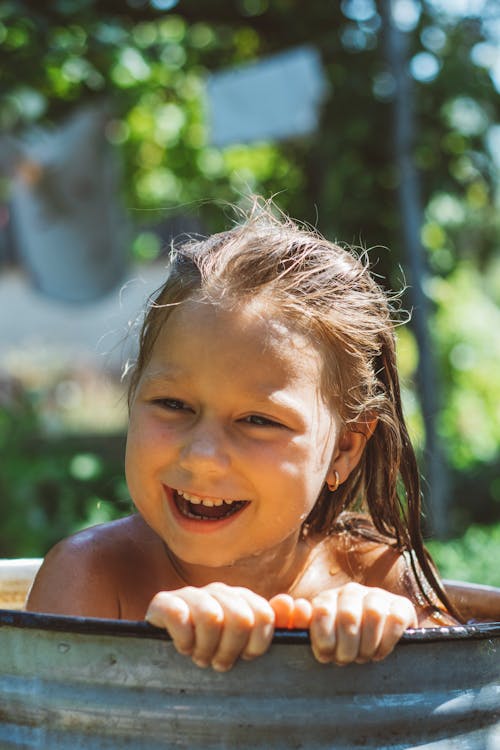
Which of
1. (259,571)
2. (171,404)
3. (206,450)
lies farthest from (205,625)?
(259,571)

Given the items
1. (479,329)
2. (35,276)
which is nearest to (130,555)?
(35,276)

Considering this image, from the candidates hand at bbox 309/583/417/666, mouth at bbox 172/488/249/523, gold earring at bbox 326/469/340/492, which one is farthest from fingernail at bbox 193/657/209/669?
gold earring at bbox 326/469/340/492

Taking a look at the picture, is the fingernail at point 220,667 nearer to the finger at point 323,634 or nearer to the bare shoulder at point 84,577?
the finger at point 323,634

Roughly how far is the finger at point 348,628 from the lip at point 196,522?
35 cm

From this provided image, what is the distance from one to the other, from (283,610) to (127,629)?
17 cm

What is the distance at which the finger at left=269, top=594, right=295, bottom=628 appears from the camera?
3.14ft

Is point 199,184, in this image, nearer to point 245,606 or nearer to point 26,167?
point 26,167

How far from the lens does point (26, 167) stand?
557cm

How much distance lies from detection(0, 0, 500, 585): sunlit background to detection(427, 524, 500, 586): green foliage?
2 cm

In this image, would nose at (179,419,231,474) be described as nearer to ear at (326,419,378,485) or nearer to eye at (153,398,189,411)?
eye at (153,398,189,411)

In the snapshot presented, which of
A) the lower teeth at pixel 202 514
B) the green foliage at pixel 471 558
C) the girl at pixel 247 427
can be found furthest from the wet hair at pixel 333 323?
the green foliage at pixel 471 558

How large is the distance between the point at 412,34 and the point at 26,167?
226 cm

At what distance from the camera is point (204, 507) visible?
1.34 metres

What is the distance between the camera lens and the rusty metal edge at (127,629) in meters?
0.87
